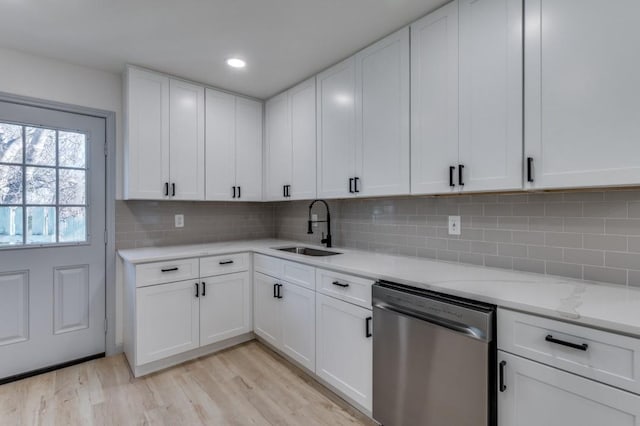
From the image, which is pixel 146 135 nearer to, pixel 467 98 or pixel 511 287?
pixel 467 98

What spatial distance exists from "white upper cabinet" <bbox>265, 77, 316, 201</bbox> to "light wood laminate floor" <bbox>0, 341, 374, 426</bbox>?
1.54 metres

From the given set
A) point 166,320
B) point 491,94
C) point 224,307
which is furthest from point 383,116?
point 166,320

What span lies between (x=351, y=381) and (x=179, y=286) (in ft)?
5.04

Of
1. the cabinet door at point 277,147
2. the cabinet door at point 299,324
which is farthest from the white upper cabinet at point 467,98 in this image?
the cabinet door at point 277,147

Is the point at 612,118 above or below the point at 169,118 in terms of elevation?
below

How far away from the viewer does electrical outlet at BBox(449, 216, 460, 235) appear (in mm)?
2135

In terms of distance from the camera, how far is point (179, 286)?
2580 millimetres

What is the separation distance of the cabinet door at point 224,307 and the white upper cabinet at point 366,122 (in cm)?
114

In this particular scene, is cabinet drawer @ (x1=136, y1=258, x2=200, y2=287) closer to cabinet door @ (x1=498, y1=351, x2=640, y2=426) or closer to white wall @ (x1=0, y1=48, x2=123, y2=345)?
white wall @ (x1=0, y1=48, x2=123, y2=345)

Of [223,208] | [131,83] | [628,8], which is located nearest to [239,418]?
[223,208]

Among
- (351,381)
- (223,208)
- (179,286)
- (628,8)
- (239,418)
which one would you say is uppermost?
(628,8)

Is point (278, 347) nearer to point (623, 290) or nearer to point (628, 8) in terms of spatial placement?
point (623, 290)

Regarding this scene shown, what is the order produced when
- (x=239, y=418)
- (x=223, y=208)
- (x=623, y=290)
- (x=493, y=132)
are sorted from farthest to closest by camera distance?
(x=223, y=208)
(x=239, y=418)
(x=493, y=132)
(x=623, y=290)

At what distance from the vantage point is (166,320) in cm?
253
